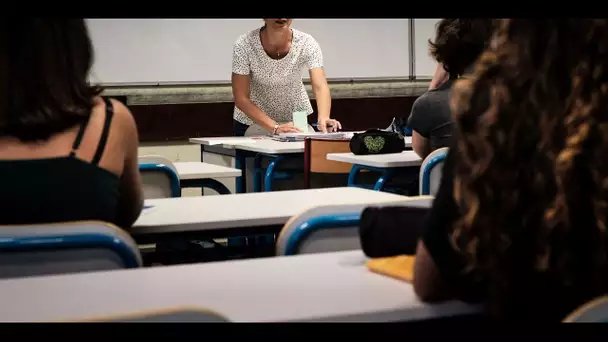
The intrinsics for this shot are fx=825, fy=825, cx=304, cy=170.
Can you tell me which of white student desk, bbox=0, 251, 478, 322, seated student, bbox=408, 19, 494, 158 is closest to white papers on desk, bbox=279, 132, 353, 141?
seated student, bbox=408, 19, 494, 158

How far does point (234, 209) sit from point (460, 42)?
0.81m

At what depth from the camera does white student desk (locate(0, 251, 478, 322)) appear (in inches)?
44.1

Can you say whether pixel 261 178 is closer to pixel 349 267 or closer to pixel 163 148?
pixel 163 148

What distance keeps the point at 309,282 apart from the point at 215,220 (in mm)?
652

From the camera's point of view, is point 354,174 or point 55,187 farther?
point 354,174

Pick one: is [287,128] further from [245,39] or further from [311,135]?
[245,39]

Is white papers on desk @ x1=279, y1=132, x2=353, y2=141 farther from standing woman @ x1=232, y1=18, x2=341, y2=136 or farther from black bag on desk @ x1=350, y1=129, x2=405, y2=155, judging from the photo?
black bag on desk @ x1=350, y1=129, x2=405, y2=155

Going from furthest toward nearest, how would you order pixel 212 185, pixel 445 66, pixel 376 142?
pixel 376 142, pixel 212 185, pixel 445 66

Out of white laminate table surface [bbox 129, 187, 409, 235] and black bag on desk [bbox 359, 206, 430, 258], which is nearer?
black bag on desk [bbox 359, 206, 430, 258]

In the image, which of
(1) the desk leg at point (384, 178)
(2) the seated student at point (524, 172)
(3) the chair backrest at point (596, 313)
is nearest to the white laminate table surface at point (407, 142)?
(1) the desk leg at point (384, 178)

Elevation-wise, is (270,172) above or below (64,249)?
below

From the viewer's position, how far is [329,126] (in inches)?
162

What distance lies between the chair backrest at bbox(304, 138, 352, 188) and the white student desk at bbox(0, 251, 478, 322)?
6.79 ft

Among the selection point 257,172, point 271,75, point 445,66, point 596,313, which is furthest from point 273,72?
point 596,313
